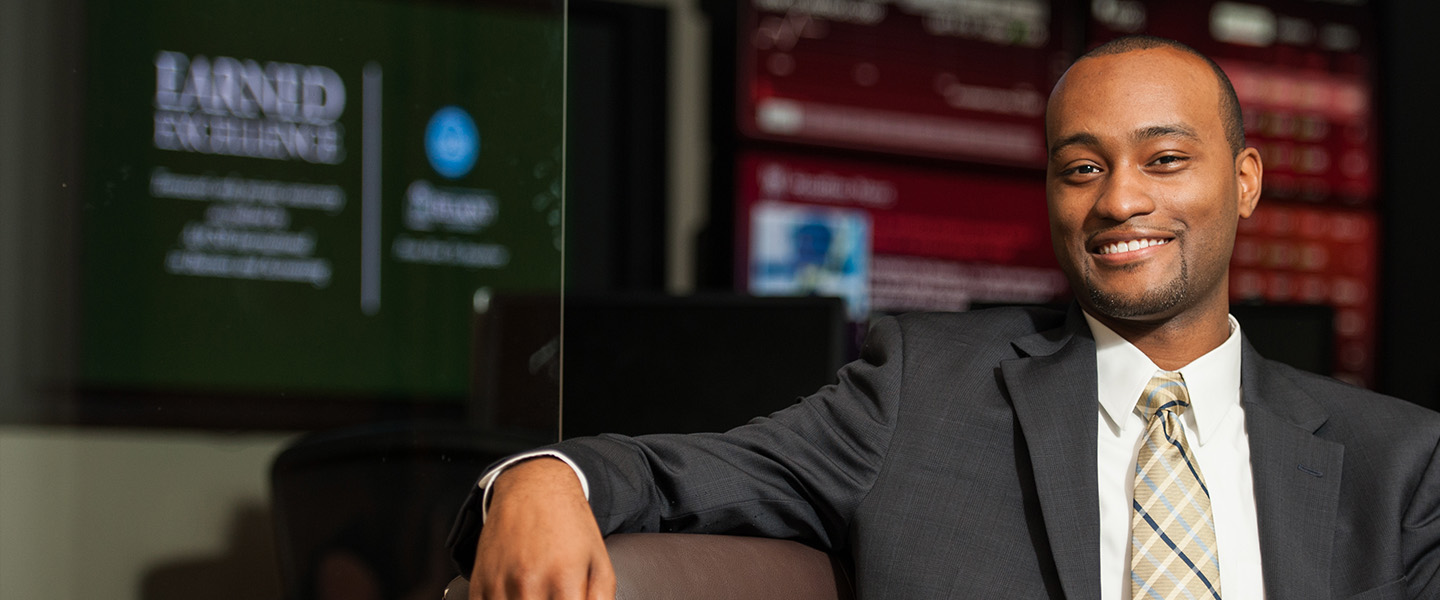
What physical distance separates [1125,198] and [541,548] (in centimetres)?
66

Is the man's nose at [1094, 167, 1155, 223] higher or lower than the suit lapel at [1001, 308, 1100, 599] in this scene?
higher

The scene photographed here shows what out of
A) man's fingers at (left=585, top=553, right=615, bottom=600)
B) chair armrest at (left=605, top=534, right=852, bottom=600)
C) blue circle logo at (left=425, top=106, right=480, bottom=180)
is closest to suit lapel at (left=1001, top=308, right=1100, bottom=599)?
chair armrest at (left=605, top=534, right=852, bottom=600)

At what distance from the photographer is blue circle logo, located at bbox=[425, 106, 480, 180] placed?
151cm

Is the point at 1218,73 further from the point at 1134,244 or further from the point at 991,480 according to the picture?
the point at 991,480

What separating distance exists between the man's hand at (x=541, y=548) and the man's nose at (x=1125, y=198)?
59 cm

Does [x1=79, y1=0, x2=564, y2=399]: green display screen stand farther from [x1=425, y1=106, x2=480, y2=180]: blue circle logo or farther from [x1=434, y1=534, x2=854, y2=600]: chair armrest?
[x1=434, y1=534, x2=854, y2=600]: chair armrest

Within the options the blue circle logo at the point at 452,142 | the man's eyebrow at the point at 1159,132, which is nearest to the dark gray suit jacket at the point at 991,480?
the man's eyebrow at the point at 1159,132

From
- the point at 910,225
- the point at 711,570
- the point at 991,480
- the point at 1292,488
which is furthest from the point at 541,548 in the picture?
the point at 910,225

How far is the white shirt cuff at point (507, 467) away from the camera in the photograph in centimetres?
98

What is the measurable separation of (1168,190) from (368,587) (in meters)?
1.01

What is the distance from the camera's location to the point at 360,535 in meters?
1.56

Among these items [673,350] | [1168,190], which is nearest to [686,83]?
[673,350]

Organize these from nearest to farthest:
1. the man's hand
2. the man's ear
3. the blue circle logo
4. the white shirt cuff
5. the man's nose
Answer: the man's hand, the white shirt cuff, the man's nose, the man's ear, the blue circle logo

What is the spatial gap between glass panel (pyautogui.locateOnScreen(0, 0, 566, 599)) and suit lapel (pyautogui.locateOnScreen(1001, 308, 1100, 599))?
48 cm
